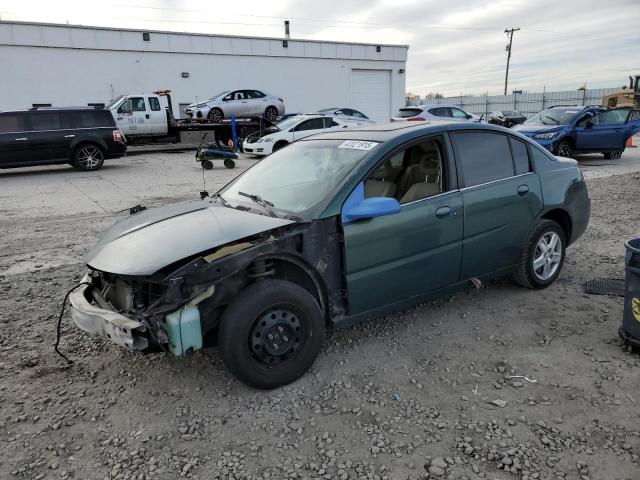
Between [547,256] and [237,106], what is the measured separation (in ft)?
64.1

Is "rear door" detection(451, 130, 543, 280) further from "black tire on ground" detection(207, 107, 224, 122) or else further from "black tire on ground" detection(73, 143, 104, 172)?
"black tire on ground" detection(207, 107, 224, 122)

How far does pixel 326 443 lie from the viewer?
262cm

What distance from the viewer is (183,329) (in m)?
2.73

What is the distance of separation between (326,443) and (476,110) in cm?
4439

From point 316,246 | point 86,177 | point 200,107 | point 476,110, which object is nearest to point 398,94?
point 476,110

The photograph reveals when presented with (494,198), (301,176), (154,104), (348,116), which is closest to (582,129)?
(348,116)

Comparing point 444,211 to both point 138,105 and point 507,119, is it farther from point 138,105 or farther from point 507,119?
point 507,119

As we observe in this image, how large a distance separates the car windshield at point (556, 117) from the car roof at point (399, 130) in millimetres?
11528

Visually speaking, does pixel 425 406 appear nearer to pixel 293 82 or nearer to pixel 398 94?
pixel 293 82

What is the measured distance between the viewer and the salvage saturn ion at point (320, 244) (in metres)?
2.83

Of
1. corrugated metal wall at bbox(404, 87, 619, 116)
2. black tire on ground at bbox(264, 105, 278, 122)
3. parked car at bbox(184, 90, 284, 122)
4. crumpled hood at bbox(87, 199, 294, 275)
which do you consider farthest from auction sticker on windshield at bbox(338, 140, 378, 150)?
corrugated metal wall at bbox(404, 87, 619, 116)

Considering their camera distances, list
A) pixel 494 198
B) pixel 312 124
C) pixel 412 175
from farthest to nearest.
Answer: pixel 312 124
pixel 412 175
pixel 494 198

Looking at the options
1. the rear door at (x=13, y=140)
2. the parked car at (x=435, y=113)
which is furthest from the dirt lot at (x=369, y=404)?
the parked car at (x=435, y=113)

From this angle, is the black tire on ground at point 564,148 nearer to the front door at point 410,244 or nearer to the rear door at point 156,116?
the front door at point 410,244
